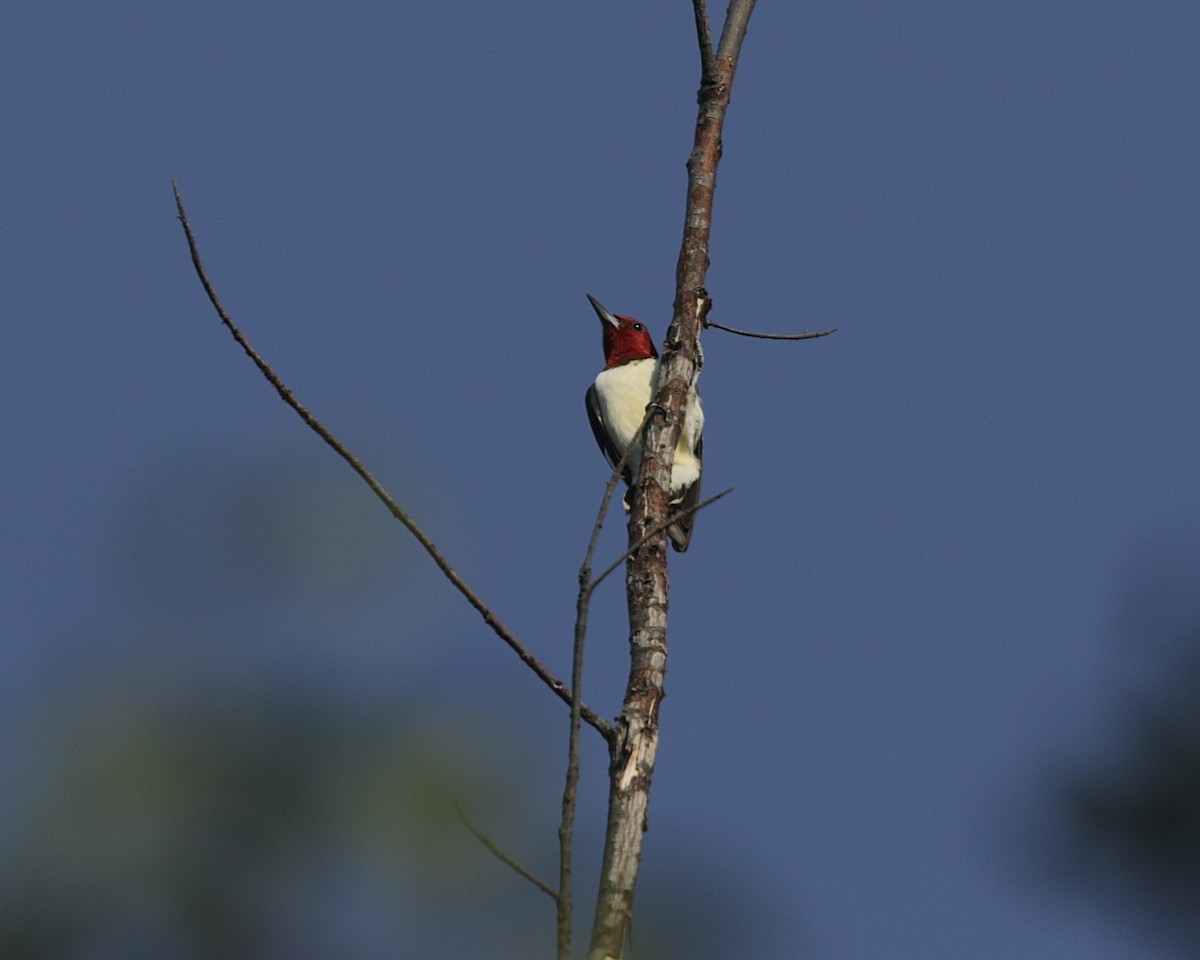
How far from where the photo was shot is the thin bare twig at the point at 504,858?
8.79ft

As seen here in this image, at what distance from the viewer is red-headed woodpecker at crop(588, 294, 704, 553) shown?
764 cm

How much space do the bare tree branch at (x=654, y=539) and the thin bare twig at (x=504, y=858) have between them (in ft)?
0.94

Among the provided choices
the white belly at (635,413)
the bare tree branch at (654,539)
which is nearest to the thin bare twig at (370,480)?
the bare tree branch at (654,539)

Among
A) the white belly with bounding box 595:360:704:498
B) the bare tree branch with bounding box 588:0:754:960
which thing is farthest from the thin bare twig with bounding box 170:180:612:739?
the white belly with bounding box 595:360:704:498

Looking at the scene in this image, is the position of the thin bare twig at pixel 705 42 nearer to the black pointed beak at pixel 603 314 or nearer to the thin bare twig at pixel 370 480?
the thin bare twig at pixel 370 480

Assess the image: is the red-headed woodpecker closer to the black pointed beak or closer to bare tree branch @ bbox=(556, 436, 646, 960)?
the black pointed beak

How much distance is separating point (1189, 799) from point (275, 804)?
3941 mm

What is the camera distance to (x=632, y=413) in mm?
8086

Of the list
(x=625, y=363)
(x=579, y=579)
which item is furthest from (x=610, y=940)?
(x=625, y=363)

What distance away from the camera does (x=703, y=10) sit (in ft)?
17.9

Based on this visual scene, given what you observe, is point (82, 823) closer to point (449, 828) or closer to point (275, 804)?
point (275, 804)

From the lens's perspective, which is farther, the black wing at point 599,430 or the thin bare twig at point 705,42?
the black wing at point 599,430

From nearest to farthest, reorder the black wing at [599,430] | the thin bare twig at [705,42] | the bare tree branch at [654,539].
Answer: the bare tree branch at [654,539]
the thin bare twig at [705,42]
the black wing at [599,430]

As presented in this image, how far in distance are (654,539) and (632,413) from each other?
11.4ft
